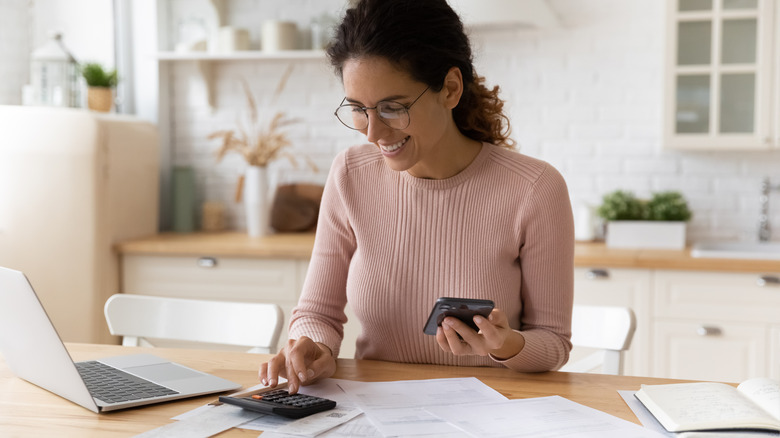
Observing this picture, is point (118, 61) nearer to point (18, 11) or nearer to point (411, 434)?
point (18, 11)

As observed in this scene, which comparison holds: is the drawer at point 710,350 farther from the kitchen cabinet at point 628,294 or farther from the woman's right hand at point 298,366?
the woman's right hand at point 298,366

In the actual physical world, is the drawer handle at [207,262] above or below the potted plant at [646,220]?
below

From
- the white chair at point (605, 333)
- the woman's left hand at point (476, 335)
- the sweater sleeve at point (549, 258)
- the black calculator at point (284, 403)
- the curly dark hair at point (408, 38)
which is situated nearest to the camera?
the black calculator at point (284, 403)

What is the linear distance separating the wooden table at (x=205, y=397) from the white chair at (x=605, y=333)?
30cm

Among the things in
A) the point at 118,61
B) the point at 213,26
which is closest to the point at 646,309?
the point at 213,26

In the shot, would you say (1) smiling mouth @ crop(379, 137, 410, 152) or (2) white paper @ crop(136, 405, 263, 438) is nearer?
(2) white paper @ crop(136, 405, 263, 438)

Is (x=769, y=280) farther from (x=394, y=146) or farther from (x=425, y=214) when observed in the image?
(x=394, y=146)

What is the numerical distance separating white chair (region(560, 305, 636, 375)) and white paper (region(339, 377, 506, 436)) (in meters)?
0.48

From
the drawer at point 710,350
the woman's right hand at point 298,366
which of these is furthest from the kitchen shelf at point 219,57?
the woman's right hand at point 298,366

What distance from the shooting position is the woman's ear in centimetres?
162

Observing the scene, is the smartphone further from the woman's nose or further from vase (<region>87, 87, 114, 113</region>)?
vase (<region>87, 87, 114, 113</region>)

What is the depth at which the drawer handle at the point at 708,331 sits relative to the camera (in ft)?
9.41

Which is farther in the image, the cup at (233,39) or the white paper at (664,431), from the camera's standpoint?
the cup at (233,39)

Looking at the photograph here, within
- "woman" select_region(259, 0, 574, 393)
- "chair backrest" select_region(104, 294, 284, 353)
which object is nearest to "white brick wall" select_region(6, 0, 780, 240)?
"chair backrest" select_region(104, 294, 284, 353)
